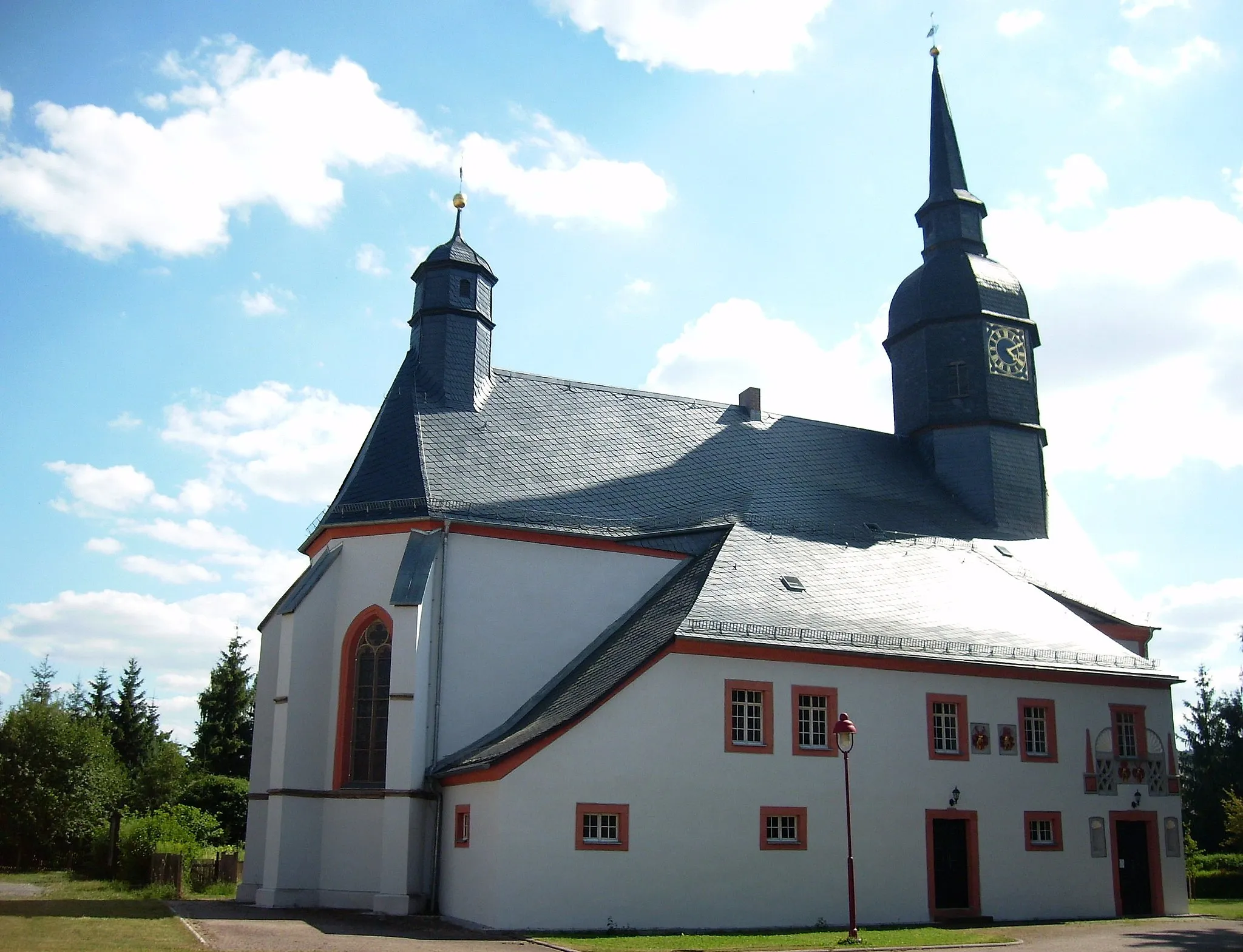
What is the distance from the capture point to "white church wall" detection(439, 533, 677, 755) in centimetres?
2270

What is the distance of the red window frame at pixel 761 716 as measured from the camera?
67.4ft

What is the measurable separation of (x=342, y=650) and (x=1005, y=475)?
19.1 m

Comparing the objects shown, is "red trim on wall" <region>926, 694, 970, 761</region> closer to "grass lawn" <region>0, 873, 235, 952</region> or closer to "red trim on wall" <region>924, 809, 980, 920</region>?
"red trim on wall" <region>924, 809, 980, 920</region>

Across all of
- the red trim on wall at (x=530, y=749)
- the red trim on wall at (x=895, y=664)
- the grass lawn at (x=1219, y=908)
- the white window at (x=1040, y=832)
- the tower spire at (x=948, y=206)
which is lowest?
the grass lawn at (x=1219, y=908)

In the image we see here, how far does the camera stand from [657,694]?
20.2 m

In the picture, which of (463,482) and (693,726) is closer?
(693,726)

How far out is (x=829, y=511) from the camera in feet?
92.1

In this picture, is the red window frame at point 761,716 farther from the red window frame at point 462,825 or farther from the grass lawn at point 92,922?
the grass lawn at point 92,922

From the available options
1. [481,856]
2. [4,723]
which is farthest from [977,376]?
[4,723]

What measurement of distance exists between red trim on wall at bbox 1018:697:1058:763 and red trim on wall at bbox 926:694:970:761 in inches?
54.6

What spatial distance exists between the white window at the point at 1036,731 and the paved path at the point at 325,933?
39.2 feet

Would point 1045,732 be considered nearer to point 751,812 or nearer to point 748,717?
point 748,717

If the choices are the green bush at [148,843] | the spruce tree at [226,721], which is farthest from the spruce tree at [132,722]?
the green bush at [148,843]

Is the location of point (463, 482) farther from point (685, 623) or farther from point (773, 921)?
point (773, 921)
